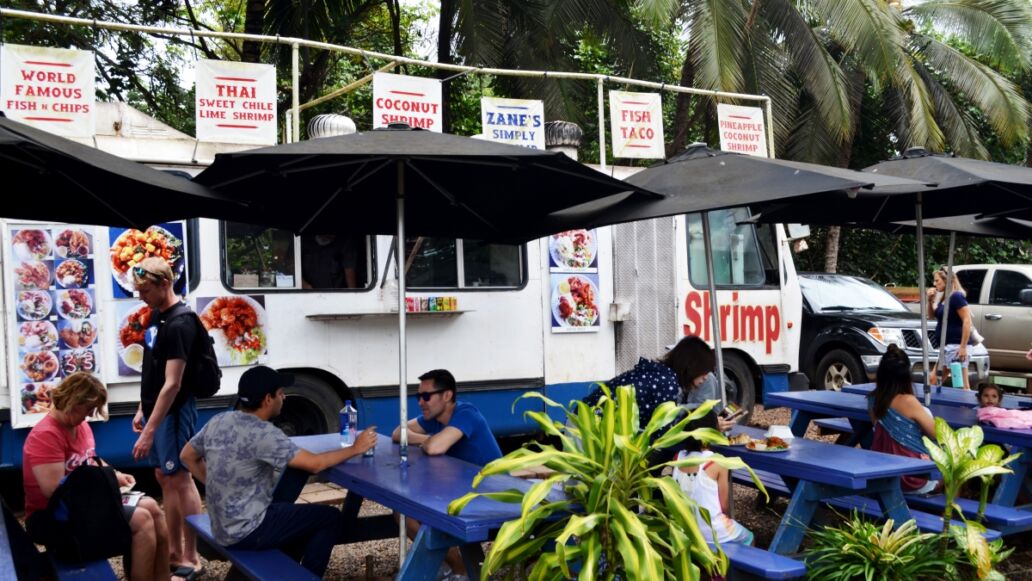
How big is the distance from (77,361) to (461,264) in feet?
10.3

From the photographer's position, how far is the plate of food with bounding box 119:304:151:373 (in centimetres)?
721

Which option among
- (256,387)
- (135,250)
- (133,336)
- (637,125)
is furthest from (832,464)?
(637,125)

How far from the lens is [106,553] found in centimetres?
450

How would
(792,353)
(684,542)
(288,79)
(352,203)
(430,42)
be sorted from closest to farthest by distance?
(684,542), (352,203), (792,353), (288,79), (430,42)

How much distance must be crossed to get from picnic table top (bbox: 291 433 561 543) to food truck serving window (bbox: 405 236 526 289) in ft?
9.93

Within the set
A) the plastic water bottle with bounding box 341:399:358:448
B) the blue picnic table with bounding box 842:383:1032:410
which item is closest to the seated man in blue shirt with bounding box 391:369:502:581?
the plastic water bottle with bounding box 341:399:358:448

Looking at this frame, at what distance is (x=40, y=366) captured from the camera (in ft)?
22.5

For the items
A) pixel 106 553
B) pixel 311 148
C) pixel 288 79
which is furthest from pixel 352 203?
pixel 288 79

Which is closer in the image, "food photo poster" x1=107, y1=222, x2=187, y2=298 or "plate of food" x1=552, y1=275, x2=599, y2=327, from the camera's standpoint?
"food photo poster" x1=107, y1=222, x2=187, y2=298

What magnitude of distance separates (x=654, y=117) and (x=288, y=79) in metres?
11.0

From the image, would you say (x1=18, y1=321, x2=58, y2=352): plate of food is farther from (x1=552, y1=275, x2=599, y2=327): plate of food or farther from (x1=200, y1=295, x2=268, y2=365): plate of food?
(x1=552, y1=275, x2=599, y2=327): plate of food

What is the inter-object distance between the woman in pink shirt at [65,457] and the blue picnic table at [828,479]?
3024 mm

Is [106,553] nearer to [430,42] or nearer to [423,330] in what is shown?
[423,330]

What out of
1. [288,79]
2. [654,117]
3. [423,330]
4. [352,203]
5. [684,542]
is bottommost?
[684,542]
